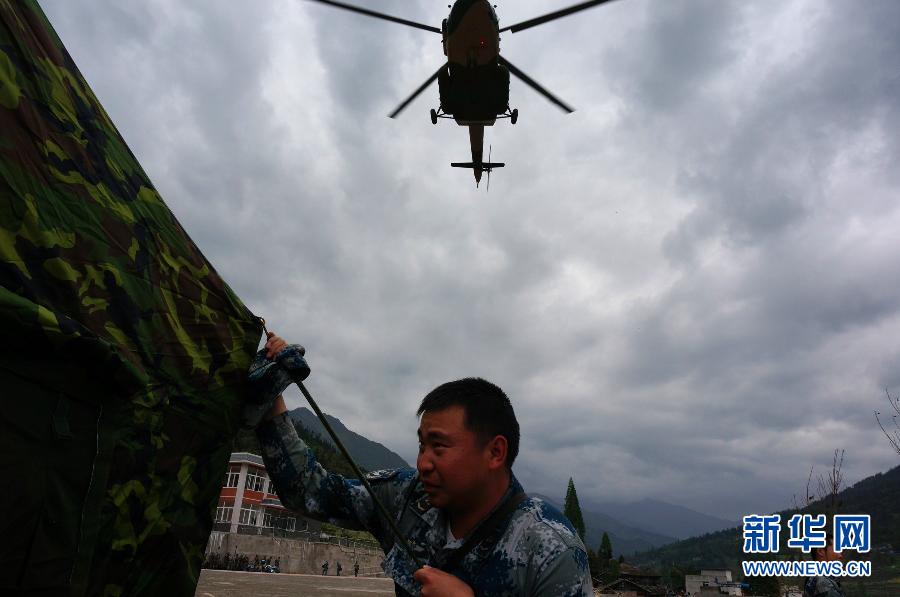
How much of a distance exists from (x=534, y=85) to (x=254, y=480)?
5799cm

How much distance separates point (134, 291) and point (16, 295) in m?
0.62

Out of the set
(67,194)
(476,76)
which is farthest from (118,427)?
(476,76)

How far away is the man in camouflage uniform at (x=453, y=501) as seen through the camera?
1.95 meters

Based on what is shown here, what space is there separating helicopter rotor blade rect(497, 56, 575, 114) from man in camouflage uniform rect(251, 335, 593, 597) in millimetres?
12832

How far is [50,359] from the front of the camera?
6.34 ft

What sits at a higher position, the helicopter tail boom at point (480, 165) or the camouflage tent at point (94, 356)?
the helicopter tail boom at point (480, 165)

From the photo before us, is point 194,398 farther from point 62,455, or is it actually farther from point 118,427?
point 62,455

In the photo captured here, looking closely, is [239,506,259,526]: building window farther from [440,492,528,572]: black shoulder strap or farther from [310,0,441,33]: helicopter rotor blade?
[440,492,528,572]: black shoulder strap

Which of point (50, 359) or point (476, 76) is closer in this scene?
point (50, 359)

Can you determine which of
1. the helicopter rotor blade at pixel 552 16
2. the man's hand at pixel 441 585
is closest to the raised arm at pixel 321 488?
the man's hand at pixel 441 585

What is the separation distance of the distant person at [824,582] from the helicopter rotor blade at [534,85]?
34.1 ft

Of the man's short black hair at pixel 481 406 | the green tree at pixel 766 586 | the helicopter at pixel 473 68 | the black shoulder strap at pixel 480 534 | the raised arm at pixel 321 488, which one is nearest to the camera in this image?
the black shoulder strap at pixel 480 534

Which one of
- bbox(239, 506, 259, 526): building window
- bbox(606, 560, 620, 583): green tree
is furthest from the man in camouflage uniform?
bbox(606, 560, 620, 583): green tree

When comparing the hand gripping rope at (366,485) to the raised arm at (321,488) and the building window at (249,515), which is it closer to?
the raised arm at (321,488)
